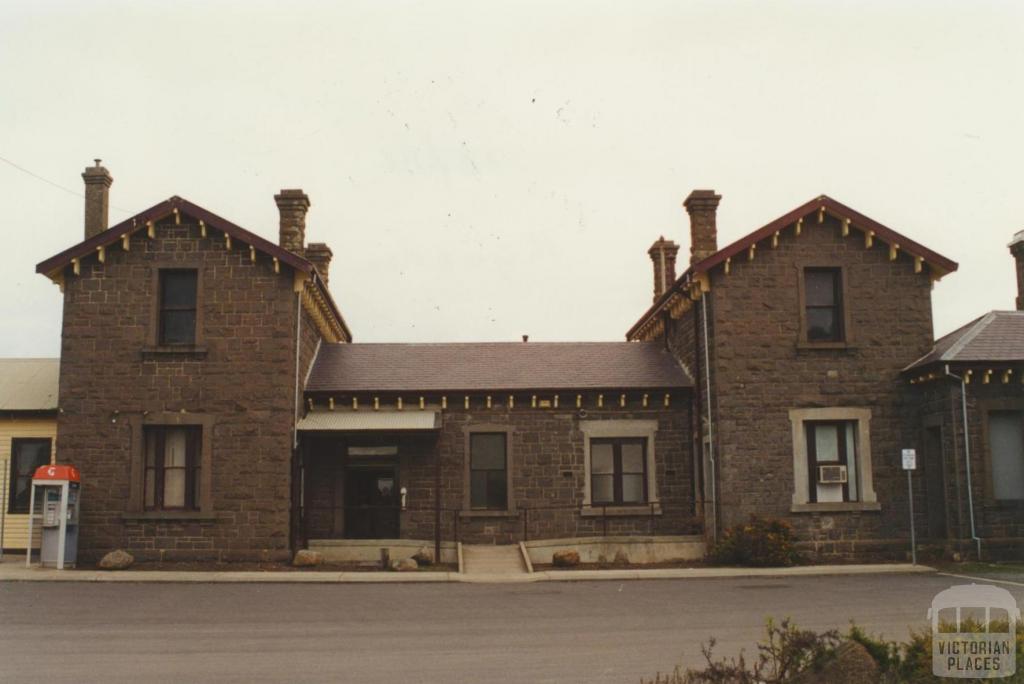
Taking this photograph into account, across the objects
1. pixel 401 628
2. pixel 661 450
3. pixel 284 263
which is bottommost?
pixel 401 628

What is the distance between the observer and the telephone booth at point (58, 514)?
2033 cm

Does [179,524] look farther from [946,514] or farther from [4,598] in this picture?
[946,514]

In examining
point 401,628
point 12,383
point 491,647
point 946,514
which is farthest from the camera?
point 12,383

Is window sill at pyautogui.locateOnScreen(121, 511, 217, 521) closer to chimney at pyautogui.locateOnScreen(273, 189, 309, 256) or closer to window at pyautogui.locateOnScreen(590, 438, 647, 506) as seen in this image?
chimney at pyautogui.locateOnScreen(273, 189, 309, 256)

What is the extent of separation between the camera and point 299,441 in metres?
22.7

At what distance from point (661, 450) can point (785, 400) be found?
3.30 m

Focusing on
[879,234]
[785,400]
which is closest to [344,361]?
[785,400]

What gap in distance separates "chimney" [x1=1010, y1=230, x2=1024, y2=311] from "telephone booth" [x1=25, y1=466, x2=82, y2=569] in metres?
23.8

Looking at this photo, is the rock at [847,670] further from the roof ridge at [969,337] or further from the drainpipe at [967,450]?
the roof ridge at [969,337]

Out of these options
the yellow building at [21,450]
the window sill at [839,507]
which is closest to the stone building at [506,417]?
the window sill at [839,507]

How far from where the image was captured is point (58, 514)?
20609mm

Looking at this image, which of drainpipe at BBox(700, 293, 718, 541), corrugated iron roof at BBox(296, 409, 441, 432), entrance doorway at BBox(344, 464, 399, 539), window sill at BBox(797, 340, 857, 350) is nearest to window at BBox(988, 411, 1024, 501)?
window sill at BBox(797, 340, 857, 350)

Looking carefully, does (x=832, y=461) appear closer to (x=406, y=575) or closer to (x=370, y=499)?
(x=406, y=575)

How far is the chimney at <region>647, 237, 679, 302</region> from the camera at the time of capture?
3081cm
